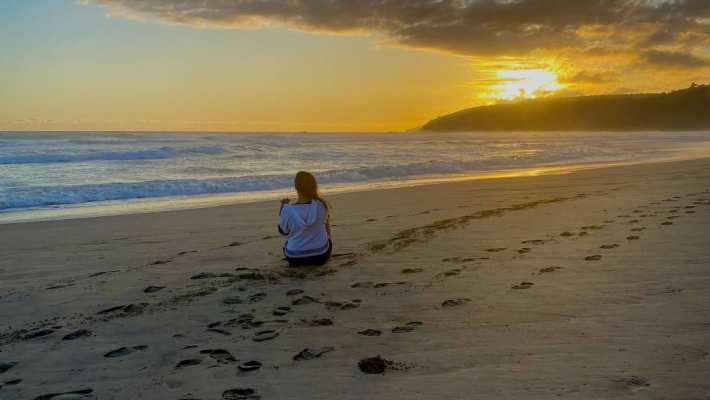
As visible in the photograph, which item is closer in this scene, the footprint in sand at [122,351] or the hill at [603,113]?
the footprint in sand at [122,351]

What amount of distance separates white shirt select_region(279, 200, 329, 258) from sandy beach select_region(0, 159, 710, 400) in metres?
0.25

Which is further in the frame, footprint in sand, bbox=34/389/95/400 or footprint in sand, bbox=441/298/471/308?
footprint in sand, bbox=441/298/471/308

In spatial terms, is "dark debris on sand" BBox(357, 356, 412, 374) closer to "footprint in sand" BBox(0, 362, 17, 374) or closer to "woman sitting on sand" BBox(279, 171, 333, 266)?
"footprint in sand" BBox(0, 362, 17, 374)

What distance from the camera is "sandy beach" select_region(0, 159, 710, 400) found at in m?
3.25

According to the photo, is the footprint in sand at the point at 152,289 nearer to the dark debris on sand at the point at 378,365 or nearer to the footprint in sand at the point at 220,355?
the footprint in sand at the point at 220,355

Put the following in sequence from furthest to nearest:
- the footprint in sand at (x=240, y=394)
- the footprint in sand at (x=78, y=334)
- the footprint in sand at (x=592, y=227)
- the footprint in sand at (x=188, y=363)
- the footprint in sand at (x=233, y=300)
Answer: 1. the footprint in sand at (x=592, y=227)
2. the footprint in sand at (x=233, y=300)
3. the footprint in sand at (x=78, y=334)
4. the footprint in sand at (x=188, y=363)
5. the footprint in sand at (x=240, y=394)

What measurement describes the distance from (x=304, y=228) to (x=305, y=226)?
30 mm

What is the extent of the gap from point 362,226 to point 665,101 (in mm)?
179631

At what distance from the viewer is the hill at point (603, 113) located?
517 ft

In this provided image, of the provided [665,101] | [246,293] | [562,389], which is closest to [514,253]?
[246,293]

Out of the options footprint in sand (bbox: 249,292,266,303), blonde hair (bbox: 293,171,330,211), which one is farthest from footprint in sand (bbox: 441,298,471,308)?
blonde hair (bbox: 293,171,330,211)

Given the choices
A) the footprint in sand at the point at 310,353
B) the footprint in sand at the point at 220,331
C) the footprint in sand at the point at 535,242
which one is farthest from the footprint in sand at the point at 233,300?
the footprint in sand at the point at 535,242

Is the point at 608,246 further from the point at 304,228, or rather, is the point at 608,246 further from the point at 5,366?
the point at 5,366

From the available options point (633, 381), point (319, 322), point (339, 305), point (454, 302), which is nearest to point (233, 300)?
point (339, 305)
